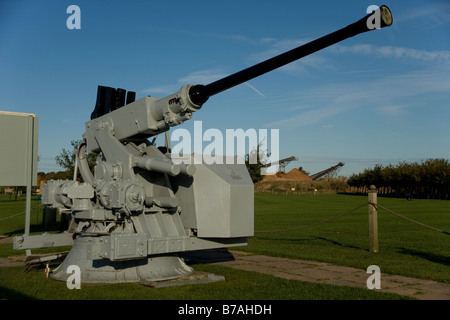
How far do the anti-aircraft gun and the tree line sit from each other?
54575mm

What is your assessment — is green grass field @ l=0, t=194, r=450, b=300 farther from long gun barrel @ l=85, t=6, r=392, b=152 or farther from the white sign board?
long gun barrel @ l=85, t=6, r=392, b=152

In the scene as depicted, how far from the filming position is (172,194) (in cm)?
830

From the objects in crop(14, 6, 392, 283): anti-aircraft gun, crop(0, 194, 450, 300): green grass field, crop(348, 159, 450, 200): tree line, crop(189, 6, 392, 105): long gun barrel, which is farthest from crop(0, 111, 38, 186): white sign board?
crop(348, 159, 450, 200): tree line

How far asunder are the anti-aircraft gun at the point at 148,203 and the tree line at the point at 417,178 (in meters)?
54.6

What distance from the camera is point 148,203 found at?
809 centimetres

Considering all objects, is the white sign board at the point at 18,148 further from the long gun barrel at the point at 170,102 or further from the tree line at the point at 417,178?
the tree line at the point at 417,178

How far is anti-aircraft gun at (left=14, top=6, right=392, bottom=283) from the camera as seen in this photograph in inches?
298

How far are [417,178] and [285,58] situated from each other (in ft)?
213

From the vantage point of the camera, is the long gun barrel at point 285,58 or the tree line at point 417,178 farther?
the tree line at point 417,178

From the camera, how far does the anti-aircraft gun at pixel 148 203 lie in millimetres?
7570

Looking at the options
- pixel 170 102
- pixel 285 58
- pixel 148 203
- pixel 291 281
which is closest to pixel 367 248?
pixel 291 281

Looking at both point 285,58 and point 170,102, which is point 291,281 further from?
point 285,58

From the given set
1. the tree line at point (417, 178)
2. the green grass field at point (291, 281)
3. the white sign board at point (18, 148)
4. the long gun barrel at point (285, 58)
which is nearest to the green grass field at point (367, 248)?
the green grass field at point (291, 281)
